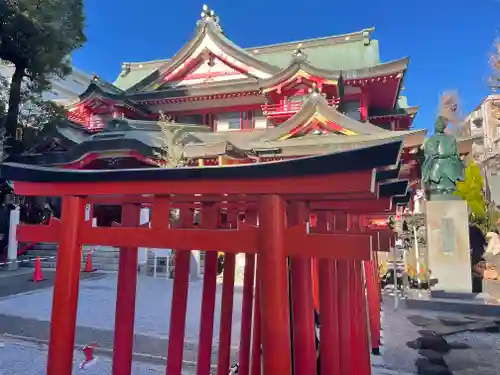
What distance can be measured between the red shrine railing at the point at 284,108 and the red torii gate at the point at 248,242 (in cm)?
1102

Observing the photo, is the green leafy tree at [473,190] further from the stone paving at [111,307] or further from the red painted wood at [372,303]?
the stone paving at [111,307]

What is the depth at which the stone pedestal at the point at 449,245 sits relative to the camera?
31.9 feet

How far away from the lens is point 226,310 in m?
3.84

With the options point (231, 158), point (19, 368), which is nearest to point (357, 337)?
point (19, 368)

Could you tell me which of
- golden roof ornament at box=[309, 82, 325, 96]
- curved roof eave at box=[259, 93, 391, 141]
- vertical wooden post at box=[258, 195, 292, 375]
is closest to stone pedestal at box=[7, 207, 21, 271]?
curved roof eave at box=[259, 93, 391, 141]

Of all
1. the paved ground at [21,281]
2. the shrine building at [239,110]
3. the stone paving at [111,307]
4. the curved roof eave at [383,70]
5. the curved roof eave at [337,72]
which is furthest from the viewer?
the curved roof eave at [337,72]

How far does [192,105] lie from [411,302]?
12752 mm

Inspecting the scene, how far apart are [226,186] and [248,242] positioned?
0.41 meters

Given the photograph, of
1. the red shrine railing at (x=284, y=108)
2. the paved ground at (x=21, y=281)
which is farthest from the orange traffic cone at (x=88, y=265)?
the red shrine railing at (x=284, y=108)

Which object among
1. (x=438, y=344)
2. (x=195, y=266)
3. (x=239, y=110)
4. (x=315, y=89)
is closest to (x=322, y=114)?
(x=315, y=89)

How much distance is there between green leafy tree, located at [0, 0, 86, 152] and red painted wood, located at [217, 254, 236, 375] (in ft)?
49.0

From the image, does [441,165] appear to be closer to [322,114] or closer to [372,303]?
[322,114]

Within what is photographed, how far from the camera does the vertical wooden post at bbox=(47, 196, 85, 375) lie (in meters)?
2.98

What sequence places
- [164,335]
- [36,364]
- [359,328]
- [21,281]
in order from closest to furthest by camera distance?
1. [359,328]
2. [36,364]
3. [164,335]
4. [21,281]
